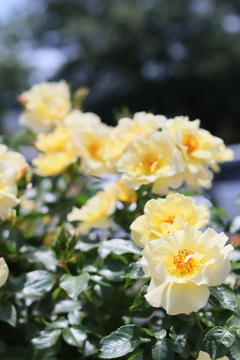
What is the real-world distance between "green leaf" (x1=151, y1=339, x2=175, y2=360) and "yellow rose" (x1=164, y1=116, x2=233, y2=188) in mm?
263

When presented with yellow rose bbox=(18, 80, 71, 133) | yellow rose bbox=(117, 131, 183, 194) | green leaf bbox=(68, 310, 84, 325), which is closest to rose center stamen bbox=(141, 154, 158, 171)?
yellow rose bbox=(117, 131, 183, 194)

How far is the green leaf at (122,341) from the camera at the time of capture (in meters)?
0.51

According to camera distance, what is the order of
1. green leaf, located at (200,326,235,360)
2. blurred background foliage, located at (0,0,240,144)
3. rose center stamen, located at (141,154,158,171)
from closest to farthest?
green leaf, located at (200,326,235,360) < rose center stamen, located at (141,154,158,171) < blurred background foliage, located at (0,0,240,144)

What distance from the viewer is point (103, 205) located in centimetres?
77

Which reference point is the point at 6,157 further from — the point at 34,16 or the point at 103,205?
the point at 34,16

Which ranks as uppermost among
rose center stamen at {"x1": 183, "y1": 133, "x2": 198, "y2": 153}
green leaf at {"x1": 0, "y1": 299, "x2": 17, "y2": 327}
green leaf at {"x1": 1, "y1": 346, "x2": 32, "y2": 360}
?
rose center stamen at {"x1": 183, "y1": 133, "x2": 198, "y2": 153}

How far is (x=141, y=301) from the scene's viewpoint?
0.54 m

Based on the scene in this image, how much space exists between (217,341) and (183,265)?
3.3 inches

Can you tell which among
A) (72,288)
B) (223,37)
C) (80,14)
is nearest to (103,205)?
(72,288)

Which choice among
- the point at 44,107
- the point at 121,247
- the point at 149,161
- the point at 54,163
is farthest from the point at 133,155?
the point at 44,107

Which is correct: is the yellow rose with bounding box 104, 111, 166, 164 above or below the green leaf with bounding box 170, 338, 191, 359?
above

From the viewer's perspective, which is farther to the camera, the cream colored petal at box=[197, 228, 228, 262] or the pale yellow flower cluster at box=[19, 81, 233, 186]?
the pale yellow flower cluster at box=[19, 81, 233, 186]

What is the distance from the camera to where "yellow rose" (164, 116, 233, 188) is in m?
0.71

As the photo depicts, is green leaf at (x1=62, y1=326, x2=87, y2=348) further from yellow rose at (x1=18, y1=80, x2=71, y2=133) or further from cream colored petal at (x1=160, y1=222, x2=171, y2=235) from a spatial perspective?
yellow rose at (x1=18, y1=80, x2=71, y2=133)
